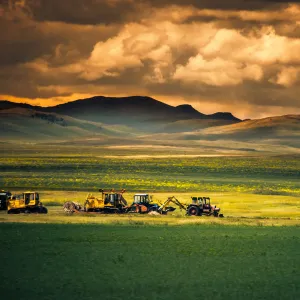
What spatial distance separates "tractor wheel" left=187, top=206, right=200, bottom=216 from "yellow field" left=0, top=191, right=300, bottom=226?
2.03 feet

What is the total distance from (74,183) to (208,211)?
43462mm

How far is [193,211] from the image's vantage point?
215 feet

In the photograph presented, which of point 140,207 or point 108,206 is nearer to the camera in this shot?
point 108,206

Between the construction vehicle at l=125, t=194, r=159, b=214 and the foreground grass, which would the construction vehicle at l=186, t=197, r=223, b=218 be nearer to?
the construction vehicle at l=125, t=194, r=159, b=214

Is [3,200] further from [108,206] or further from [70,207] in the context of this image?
[108,206]

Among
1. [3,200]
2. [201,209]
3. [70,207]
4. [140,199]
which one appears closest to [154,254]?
[201,209]

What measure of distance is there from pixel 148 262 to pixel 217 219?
22.6 meters

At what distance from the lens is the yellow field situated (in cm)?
5953

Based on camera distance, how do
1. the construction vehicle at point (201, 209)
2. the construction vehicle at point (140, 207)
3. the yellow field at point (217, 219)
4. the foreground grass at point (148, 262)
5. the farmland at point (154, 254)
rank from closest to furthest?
the foreground grass at point (148, 262), the farmland at point (154, 254), the yellow field at point (217, 219), the construction vehicle at point (201, 209), the construction vehicle at point (140, 207)

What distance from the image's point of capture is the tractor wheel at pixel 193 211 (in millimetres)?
65375

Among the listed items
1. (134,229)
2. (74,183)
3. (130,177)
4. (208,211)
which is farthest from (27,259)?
(130,177)

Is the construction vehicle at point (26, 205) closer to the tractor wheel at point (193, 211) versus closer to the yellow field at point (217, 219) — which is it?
the yellow field at point (217, 219)

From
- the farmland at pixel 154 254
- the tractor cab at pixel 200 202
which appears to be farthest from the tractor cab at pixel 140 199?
the tractor cab at pixel 200 202

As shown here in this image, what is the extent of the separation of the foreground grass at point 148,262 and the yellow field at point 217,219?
4066 mm
